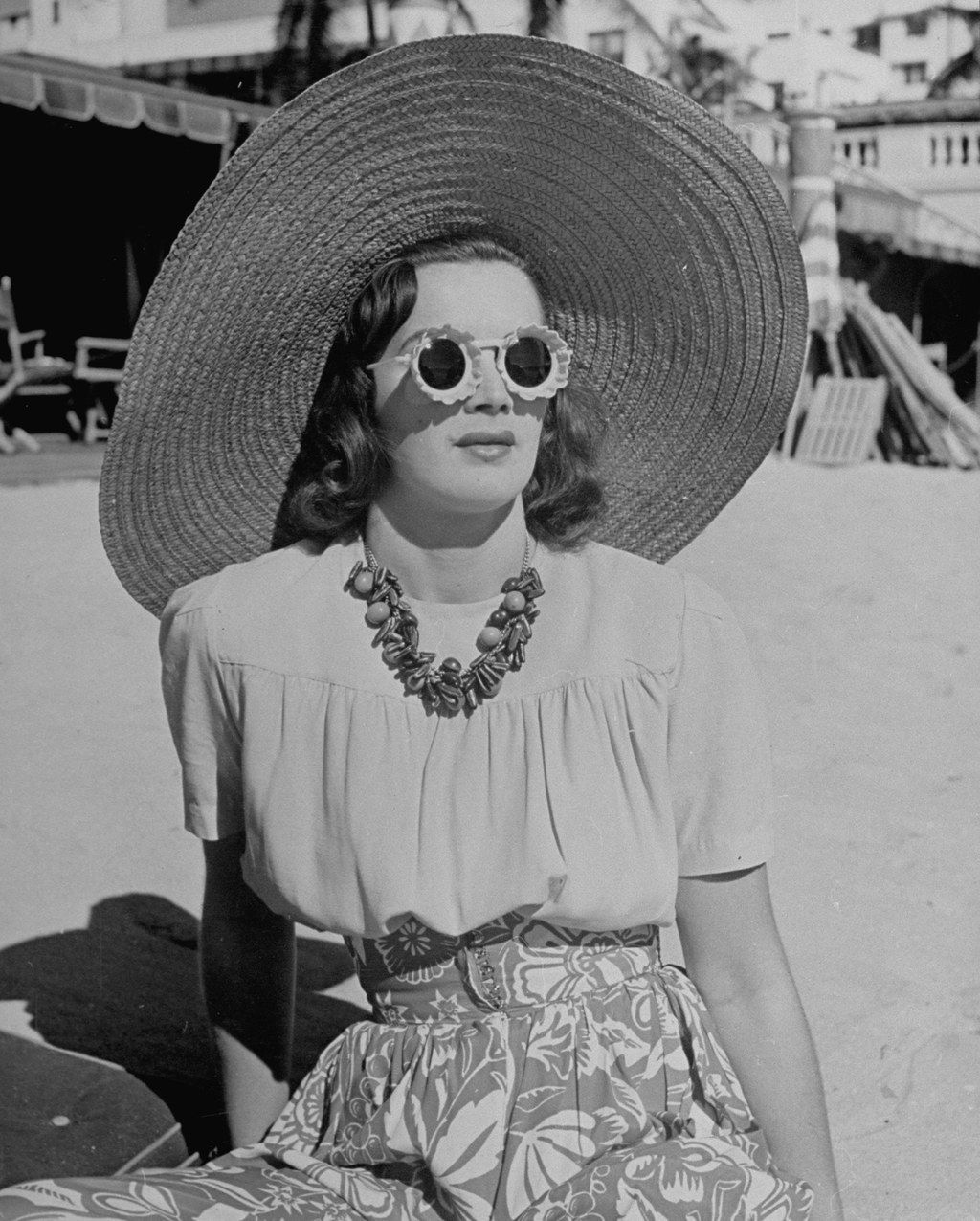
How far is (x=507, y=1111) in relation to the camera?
1.46 m

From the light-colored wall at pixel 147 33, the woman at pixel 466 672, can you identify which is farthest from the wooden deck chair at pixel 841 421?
the woman at pixel 466 672

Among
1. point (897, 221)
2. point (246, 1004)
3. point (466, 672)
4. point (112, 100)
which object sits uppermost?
point (112, 100)

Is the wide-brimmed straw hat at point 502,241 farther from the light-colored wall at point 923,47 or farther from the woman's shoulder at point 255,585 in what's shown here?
the light-colored wall at point 923,47

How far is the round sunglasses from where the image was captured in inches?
61.1

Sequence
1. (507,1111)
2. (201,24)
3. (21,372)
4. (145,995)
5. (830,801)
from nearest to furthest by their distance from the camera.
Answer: (507,1111) → (145,995) → (830,801) → (21,372) → (201,24)

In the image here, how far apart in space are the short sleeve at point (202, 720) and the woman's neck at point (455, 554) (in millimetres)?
238

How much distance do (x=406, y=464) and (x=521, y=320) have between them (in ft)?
0.72

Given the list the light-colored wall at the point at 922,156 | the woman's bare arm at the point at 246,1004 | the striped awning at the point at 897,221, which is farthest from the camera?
the light-colored wall at the point at 922,156

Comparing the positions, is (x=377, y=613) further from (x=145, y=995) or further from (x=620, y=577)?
(x=145, y=995)

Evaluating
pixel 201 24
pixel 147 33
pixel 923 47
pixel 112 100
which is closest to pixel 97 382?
pixel 112 100

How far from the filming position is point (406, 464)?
5.38 feet

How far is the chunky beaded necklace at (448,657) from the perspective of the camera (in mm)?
1589

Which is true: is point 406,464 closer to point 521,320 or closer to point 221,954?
point 521,320

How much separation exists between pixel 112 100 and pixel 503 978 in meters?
9.11
